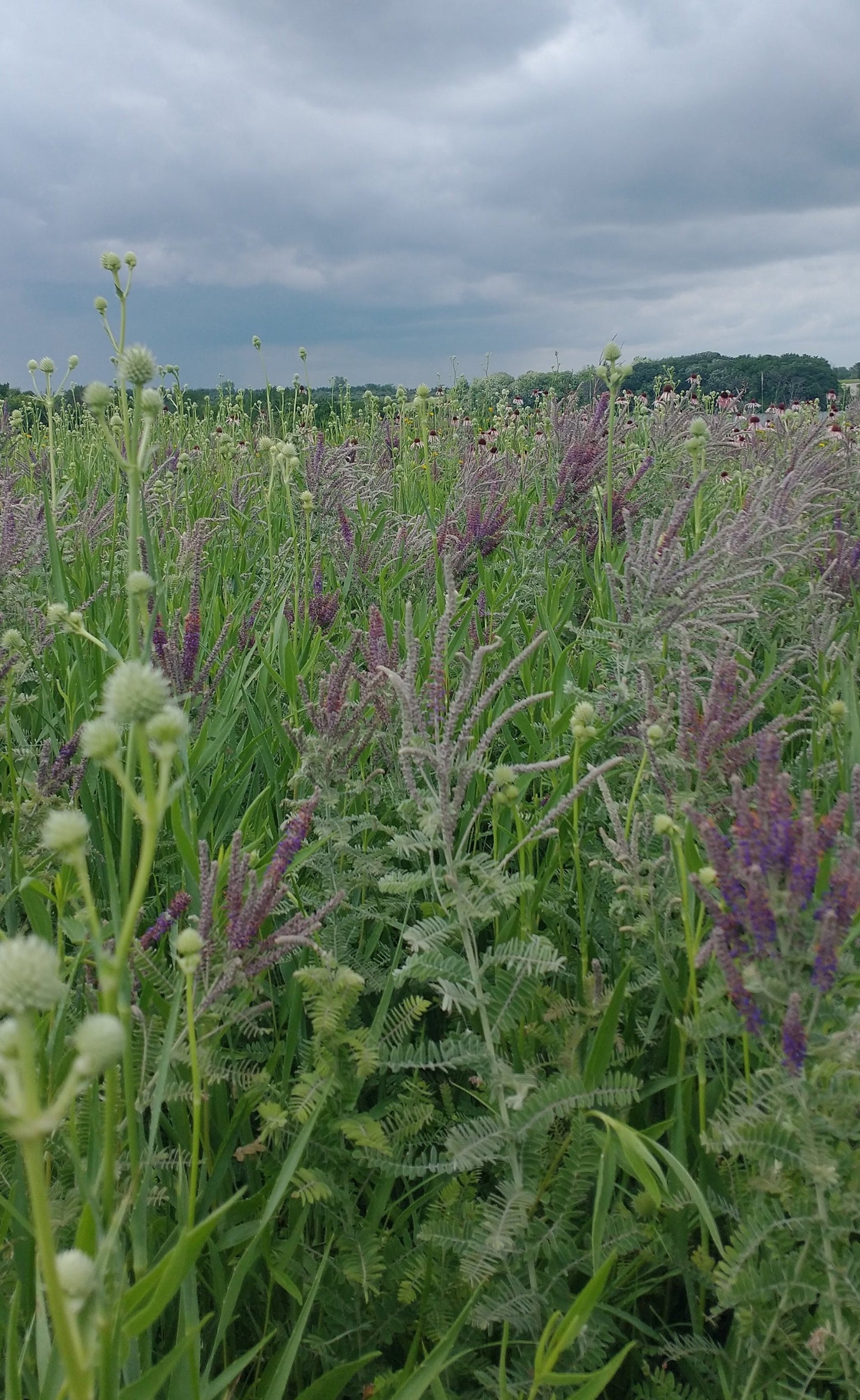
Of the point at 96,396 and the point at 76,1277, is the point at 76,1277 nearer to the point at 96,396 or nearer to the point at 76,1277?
the point at 76,1277

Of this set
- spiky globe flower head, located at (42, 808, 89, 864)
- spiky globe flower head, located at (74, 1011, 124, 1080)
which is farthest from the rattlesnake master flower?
spiky globe flower head, located at (42, 808, 89, 864)

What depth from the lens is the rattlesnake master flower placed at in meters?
0.59

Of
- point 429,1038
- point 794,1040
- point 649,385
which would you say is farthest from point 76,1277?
point 649,385

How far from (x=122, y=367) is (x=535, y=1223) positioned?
127 centimetres

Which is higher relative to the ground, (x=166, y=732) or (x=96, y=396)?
(x=96, y=396)

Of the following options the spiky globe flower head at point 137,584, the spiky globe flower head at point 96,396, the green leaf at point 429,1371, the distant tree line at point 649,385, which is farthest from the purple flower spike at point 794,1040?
the distant tree line at point 649,385

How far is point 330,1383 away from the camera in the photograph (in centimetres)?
99

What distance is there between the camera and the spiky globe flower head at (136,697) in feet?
2.47

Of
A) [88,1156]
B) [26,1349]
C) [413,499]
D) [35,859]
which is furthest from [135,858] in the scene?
[413,499]

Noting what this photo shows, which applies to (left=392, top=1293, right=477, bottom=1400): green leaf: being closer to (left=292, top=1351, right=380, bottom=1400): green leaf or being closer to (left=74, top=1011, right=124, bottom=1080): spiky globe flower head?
(left=292, top=1351, right=380, bottom=1400): green leaf

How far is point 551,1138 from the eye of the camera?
134 centimetres

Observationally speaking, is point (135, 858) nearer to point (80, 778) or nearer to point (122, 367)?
point (80, 778)

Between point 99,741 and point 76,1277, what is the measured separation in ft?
1.24

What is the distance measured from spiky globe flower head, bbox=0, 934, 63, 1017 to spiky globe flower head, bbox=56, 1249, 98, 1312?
0.54ft
